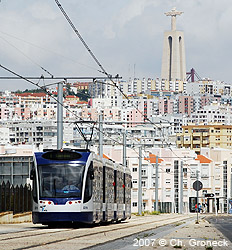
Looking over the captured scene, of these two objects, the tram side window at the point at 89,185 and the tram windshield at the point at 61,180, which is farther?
the tram side window at the point at 89,185

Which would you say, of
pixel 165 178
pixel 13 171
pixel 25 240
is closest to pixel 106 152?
pixel 165 178

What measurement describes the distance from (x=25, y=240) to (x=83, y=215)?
958cm

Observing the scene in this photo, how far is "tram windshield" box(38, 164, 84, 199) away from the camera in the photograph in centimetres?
3038

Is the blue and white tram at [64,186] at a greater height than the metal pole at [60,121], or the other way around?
the metal pole at [60,121]

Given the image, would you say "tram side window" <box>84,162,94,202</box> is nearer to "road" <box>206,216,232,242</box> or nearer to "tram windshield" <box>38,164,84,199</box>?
"tram windshield" <box>38,164,84,199</box>

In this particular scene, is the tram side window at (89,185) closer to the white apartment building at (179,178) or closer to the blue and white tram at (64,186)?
the blue and white tram at (64,186)

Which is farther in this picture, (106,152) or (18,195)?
(106,152)

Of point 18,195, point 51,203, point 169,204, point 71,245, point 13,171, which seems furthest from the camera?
point 169,204

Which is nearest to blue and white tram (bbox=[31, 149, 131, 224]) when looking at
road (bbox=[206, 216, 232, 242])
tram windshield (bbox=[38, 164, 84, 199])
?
tram windshield (bbox=[38, 164, 84, 199])

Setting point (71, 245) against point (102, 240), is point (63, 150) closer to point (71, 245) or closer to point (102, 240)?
point (102, 240)

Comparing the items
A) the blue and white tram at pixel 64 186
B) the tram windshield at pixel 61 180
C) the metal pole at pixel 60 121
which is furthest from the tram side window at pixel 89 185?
the metal pole at pixel 60 121

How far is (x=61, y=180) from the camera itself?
30.5 m

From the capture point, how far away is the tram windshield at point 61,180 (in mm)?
30375

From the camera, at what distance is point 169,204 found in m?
154
